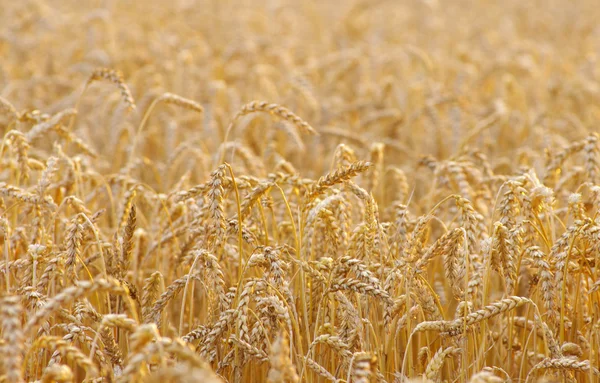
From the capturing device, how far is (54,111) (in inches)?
193

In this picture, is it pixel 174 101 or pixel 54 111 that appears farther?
pixel 54 111

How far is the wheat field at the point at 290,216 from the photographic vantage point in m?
2.12

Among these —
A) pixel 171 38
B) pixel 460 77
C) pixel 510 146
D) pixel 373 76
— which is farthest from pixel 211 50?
pixel 510 146

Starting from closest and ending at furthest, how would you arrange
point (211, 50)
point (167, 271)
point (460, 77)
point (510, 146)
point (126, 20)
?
point (167, 271) → point (510, 146) → point (460, 77) → point (211, 50) → point (126, 20)

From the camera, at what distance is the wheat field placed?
2119 millimetres

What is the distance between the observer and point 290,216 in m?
2.24

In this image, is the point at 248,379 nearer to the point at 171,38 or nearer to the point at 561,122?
the point at 561,122

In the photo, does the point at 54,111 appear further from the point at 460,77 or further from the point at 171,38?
the point at 460,77

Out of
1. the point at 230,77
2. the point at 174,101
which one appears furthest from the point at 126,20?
the point at 174,101

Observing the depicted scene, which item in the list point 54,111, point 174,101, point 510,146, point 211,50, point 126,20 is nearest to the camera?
point 174,101

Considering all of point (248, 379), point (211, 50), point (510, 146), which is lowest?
point (248, 379)

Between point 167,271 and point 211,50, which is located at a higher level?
point 211,50

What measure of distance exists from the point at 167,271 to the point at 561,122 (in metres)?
3.88

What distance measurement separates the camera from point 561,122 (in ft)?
18.0
